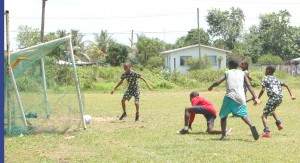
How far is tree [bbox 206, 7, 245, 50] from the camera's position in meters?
71.2

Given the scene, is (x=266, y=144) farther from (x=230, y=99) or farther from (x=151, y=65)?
(x=151, y=65)

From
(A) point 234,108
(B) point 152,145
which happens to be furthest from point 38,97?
(A) point 234,108

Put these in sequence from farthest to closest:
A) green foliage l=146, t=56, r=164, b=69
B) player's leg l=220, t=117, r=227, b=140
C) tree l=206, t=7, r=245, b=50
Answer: tree l=206, t=7, r=245, b=50 < green foliage l=146, t=56, r=164, b=69 < player's leg l=220, t=117, r=227, b=140

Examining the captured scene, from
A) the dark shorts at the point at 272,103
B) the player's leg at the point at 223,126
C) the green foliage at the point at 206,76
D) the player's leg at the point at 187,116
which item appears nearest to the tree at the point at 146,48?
the green foliage at the point at 206,76

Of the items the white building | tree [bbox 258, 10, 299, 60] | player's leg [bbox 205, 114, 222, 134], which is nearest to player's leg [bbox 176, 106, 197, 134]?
player's leg [bbox 205, 114, 222, 134]

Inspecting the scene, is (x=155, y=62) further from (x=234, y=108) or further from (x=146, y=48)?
(x=234, y=108)

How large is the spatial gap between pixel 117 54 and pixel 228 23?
69.9 ft

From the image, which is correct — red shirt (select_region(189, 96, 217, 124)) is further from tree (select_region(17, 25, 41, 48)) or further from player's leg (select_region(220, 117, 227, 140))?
tree (select_region(17, 25, 41, 48))

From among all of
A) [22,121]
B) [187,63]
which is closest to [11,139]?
[22,121]

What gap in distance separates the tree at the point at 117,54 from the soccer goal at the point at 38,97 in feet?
139

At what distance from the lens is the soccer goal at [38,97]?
11.4 meters

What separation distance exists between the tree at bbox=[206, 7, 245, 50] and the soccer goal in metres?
59.0

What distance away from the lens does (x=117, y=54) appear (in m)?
56.6

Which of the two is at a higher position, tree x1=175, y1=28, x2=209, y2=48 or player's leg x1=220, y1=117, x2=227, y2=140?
tree x1=175, y1=28, x2=209, y2=48
